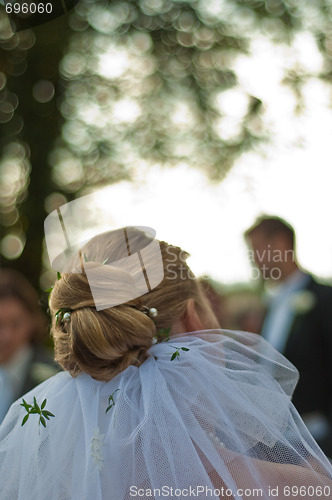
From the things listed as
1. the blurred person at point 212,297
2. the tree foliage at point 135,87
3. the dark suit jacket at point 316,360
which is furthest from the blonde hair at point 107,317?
the tree foliage at point 135,87

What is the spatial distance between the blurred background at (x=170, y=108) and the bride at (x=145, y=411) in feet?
9.64

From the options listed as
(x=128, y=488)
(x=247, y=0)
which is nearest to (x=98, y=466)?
(x=128, y=488)

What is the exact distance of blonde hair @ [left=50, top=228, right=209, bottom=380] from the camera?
992 millimetres

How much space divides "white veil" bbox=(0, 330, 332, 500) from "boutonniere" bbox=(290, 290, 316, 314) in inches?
45.0

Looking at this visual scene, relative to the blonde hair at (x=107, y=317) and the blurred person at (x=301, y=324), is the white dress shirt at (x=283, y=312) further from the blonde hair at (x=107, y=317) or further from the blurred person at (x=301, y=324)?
the blonde hair at (x=107, y=317)

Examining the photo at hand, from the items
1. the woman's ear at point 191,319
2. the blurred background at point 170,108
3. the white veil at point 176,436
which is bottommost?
the blurred background at point 170,108

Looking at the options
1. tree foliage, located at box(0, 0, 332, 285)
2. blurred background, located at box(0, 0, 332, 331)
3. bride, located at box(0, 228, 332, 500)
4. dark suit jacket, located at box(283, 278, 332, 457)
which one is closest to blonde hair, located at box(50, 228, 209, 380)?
bride, located at box(0, 228, 332, 500)

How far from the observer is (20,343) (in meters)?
2.03

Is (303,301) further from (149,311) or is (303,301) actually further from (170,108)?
(170,108)

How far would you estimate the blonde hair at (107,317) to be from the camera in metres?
0.99

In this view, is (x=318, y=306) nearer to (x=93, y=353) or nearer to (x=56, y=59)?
(x=93, y=353)

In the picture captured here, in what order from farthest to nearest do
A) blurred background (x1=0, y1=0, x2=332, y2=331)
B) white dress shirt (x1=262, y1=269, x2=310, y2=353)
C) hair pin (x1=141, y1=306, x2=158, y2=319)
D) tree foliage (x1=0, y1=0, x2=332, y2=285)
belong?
tree foliage (x1=0, y1=0, x2=332, y2=285)
blurred background (x1=0, y1=0, x2=332, y2=331)
white dress shirt (x1=262, y1=269, x2=310, y2=353)
hair pin (x1=141, y1=306, x2=158, y2=319)

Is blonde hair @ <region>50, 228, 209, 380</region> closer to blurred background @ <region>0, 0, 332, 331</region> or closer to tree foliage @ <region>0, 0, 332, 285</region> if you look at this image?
blurred background @ <region>0, 0, 332, 331</region>

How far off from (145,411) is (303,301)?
143cm
